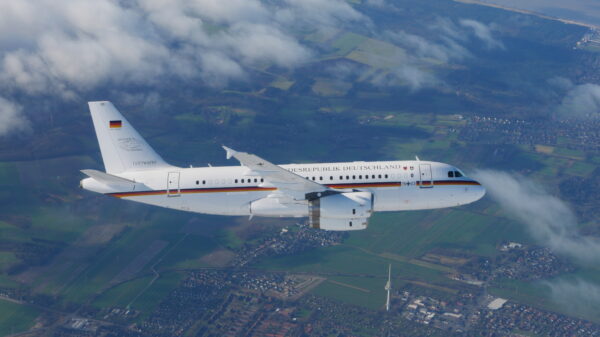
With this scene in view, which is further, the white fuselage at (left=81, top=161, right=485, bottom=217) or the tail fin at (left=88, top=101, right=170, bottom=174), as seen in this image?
the tail fin at (left=88, top=101, right=170, bottom=174)

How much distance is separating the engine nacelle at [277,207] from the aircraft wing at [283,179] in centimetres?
116

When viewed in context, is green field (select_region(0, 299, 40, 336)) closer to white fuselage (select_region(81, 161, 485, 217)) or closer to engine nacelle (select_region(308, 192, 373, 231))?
white fuselage (select_region(81, 161, 485, 217))

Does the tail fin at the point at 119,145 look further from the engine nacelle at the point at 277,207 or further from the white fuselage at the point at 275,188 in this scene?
the engine nacelle at the point at 277,207

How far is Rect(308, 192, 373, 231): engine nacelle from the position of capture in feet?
209

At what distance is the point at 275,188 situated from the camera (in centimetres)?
6625

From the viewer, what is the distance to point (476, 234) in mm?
165375

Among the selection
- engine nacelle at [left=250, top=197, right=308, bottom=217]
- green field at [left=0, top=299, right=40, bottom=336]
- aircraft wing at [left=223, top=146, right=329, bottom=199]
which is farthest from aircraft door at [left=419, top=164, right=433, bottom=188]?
green field at [left=0, top=299, right=40, bottom=336]

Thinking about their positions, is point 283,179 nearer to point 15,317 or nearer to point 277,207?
point 277,207

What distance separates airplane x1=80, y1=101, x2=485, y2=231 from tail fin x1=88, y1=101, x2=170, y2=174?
1.35 meters

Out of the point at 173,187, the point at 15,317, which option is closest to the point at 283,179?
the point at 173,187

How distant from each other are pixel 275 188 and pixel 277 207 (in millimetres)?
2181

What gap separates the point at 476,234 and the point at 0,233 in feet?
421

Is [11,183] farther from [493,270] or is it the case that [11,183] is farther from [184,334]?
[493,270]

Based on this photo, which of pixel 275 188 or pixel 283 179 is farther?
pixel 275 188
